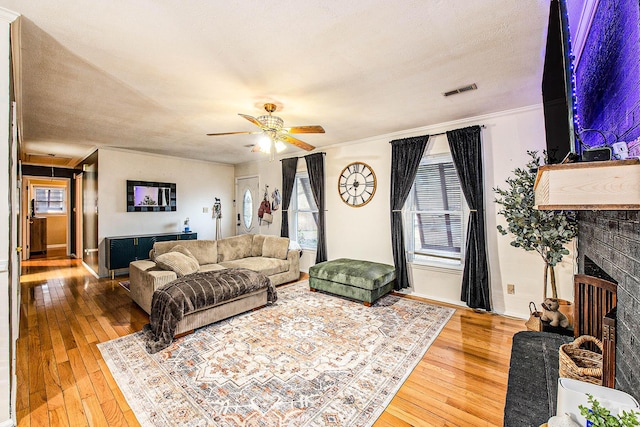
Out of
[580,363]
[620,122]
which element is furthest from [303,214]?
[620,122]

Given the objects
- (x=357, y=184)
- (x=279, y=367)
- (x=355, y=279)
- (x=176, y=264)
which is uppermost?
(x=357, y=184)

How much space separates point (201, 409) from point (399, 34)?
2916mm

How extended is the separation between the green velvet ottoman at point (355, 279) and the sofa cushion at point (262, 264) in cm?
67

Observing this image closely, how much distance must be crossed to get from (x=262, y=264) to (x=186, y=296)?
180 centimetres

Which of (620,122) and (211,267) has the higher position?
(620,122)

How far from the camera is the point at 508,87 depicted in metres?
2.81

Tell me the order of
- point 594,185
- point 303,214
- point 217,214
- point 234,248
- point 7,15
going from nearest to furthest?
A: point 594,185
point 7,15
point 234,248
point 303,214
point 217,214

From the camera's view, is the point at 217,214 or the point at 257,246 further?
the point at 217,214

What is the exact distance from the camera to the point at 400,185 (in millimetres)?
4305

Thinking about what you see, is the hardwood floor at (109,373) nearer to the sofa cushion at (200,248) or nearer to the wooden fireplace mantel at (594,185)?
the sofa cushion at (200,248)

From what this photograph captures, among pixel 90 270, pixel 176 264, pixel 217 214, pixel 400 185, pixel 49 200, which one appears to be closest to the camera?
pixel 176 264

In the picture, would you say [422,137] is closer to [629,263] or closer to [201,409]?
[629,263]

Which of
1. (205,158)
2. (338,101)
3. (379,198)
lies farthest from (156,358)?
(205,158)

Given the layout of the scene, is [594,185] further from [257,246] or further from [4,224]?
[257,246]
